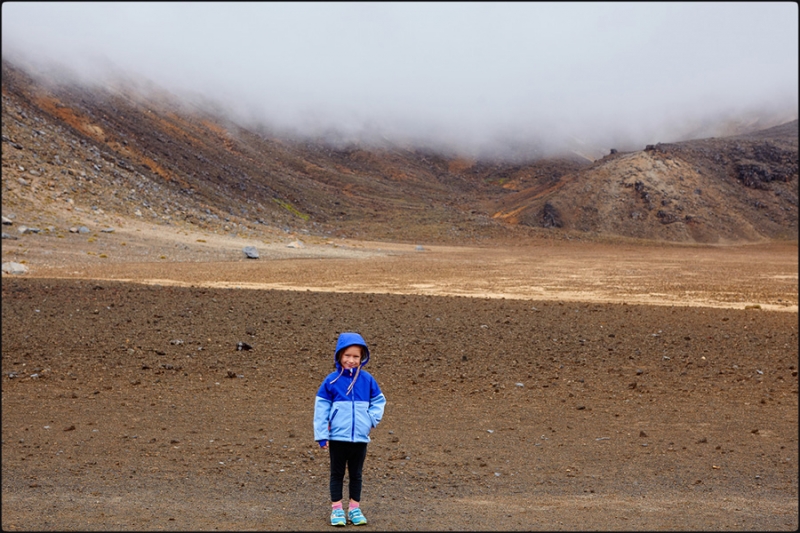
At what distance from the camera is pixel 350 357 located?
441 cm

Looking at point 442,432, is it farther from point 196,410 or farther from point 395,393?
point 196,410

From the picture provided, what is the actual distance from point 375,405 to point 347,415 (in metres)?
0.22

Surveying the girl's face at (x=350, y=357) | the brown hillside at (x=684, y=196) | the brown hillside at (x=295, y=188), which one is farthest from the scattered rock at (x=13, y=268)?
the brown hillside at (x=684, y=196)

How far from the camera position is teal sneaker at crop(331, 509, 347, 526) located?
4.38 m

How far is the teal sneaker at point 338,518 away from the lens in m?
4.38

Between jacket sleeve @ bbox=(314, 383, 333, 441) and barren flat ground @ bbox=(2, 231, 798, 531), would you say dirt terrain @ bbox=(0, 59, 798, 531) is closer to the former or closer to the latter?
barren flat ground @ bbox=(2, 231, 798, 531)

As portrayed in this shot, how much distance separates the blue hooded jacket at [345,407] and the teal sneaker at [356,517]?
0.50 m

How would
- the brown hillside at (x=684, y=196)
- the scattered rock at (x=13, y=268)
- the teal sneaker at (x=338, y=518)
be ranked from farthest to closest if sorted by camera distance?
1. the brown hillside at (x=684, y=196)
2. the scattered rock at (x=13, y=268)
3. the teal sneaker at (x=338, y=518)

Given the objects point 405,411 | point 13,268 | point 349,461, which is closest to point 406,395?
point 405,411

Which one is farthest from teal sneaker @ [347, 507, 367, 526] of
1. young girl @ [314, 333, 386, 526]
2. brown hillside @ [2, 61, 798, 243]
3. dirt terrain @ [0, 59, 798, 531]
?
brown hillside @ [2, 61, 798, 243]

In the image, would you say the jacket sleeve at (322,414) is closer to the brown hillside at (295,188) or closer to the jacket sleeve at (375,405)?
the jacket sleeve at (375,405)

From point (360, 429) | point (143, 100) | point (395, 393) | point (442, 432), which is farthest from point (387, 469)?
point (143, 100)

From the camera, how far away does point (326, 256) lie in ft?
108

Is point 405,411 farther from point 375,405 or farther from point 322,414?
point 322,414
